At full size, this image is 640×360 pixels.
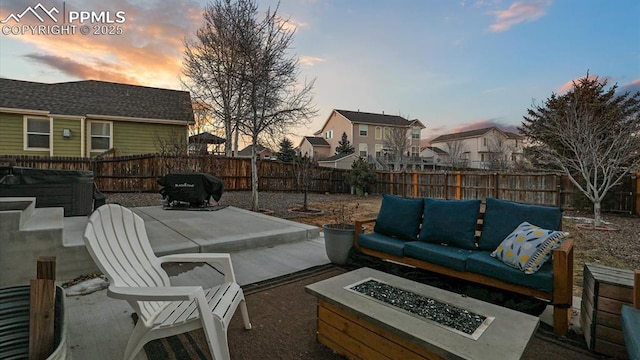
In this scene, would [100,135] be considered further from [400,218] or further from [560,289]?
[560,289]

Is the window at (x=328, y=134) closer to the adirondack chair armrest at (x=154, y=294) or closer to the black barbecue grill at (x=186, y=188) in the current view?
the black barbecue grill at (x=186, y=188)

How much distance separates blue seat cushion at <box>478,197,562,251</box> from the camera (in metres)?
2.82

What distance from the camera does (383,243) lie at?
3.45 metres

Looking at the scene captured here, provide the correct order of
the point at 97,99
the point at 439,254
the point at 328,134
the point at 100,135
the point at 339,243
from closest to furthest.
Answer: the point at 439,254, the point at 339,243, the point at 100,135, the point at 97,99, the point at 328,134

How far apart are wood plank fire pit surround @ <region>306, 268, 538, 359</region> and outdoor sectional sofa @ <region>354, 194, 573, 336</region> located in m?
0.79

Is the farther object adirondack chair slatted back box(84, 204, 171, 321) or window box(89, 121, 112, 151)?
window box(89, 121, 112, 151)

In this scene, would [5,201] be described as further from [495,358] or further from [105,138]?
[105,138]

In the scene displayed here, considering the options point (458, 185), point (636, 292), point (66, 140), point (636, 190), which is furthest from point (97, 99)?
point (636, 190)

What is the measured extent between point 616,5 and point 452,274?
788 centimetres

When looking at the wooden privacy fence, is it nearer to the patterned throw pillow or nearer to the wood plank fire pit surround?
the patterned throw pillow

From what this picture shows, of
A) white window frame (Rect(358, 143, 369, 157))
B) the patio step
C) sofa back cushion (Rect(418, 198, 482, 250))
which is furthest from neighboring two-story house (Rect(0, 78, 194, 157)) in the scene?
white window frame (Rect(358, 143, 369, 157))

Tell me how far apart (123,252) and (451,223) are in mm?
3007

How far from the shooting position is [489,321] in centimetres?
173

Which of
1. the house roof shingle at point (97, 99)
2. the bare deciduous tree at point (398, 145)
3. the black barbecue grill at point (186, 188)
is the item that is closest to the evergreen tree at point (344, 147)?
the bare deciduous tree at point (398, 145)
